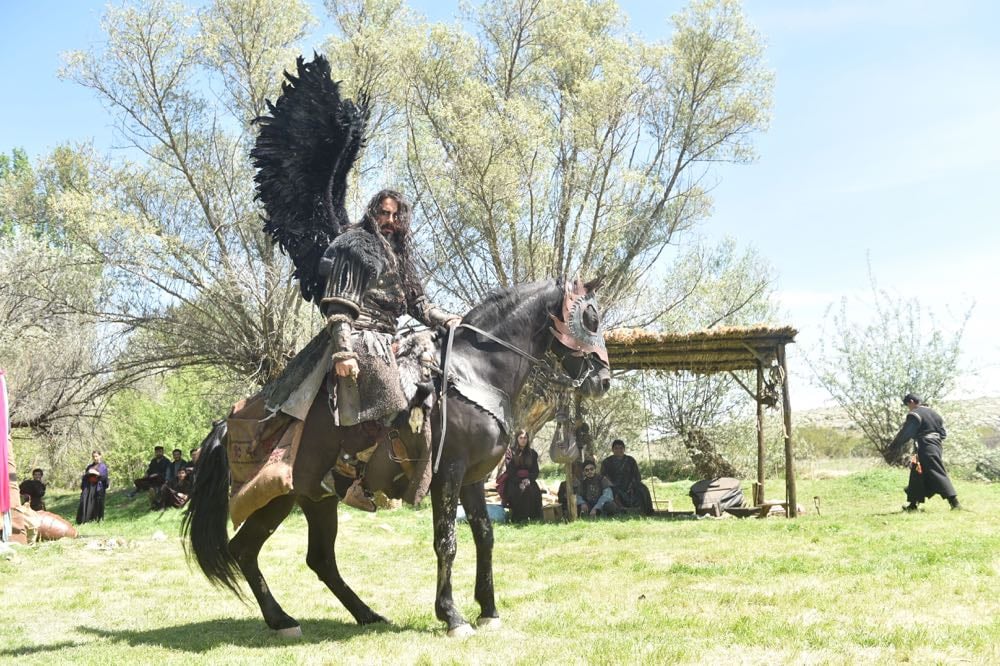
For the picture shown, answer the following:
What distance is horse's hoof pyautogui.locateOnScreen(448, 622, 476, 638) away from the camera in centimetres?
543

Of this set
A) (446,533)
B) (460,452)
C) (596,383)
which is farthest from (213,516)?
(596,383)

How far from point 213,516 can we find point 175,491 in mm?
13712

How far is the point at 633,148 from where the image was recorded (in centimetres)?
1991

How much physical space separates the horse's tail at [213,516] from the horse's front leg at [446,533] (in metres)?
1.41

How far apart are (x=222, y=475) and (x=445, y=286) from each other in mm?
13502

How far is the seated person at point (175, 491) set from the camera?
18.2 m

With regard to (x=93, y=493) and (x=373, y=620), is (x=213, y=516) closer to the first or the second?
(x=373, y=620)

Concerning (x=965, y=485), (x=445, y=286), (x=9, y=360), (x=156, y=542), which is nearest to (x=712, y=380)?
(x=965, y=485)

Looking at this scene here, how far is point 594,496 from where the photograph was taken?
15.2 meters

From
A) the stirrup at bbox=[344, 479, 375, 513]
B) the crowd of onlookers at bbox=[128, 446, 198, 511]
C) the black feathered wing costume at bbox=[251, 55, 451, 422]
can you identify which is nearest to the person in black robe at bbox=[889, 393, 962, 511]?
the black feathered wing costume at bbox=[251, 55, 451, 422]

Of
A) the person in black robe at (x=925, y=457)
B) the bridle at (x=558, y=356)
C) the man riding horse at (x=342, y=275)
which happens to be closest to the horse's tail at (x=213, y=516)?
the man riding horse at (x=342, y=275)

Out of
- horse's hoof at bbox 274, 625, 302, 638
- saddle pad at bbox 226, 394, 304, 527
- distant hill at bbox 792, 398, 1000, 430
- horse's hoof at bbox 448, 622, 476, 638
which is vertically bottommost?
horse's hoof at bbox 274, 625, 302, 638

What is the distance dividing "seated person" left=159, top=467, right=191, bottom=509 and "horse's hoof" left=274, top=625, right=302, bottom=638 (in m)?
13.3

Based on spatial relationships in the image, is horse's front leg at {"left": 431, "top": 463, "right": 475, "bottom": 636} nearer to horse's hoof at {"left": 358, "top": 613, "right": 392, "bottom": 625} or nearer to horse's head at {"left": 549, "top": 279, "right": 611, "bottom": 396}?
horse's hoof at {"left": 358, "top": 613, "right": 392, "bottom": 625}
